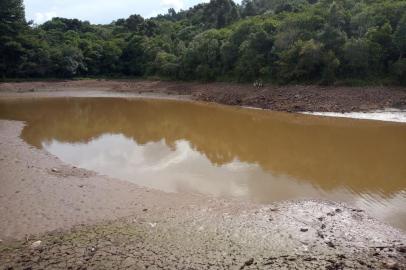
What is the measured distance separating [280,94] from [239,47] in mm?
8389

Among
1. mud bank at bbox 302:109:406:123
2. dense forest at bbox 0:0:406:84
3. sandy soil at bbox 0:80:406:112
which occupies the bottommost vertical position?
mud bank at bbox 302:109:406:123

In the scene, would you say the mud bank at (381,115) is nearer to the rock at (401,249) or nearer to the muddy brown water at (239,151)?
the muddy brown water at (239,151)

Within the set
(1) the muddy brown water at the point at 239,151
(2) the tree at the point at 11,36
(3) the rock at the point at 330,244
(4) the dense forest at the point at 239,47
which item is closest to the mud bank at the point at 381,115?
(1) the muddy brown water at the point at 239,151

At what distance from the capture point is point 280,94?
2889 cm

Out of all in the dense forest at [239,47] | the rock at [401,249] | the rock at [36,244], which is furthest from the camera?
the dense forest at [239,47]

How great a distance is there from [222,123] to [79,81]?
950 inches

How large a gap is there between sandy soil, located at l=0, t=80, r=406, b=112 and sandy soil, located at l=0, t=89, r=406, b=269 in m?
16.1

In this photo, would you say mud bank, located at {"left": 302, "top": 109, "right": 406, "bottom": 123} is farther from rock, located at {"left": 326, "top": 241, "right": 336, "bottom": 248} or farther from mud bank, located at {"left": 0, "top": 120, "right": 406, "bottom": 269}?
rock, located at {"left": 326, "top": 241, "right": 336, "bottom": 248}

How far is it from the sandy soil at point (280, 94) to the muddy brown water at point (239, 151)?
202cm

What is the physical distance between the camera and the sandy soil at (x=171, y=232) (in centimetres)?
750

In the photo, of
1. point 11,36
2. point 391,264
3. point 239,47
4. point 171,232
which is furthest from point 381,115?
point 11,36

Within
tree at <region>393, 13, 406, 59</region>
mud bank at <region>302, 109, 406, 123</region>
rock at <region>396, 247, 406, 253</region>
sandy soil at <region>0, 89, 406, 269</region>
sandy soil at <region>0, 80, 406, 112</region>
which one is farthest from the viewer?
tree at <region>393, 13, 406, 59</region>

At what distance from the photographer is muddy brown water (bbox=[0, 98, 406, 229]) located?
40.2ft

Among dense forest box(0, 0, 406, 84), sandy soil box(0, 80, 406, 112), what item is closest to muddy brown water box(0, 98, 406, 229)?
sandy soil box(0, 80, 406, 112)
